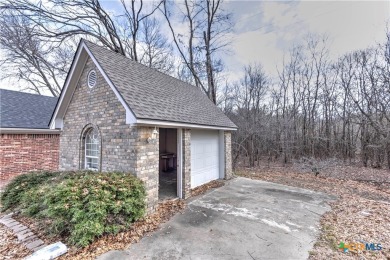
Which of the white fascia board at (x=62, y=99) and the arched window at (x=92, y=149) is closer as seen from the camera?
the white fascia board at (x=62, y=99)

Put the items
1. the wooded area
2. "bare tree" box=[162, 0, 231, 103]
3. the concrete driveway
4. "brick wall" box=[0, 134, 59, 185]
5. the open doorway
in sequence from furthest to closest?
"bare tree" box=[162, 0, 231, 103] → the wooded area → "brick wall" box=[0, 134, 59, 185] → the open doorway → the concrete driveway

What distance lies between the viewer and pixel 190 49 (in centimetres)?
1694

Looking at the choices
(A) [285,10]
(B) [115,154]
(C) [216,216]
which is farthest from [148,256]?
(A) [285,10]

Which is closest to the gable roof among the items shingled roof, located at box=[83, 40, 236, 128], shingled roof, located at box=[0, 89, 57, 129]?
shingled roof, located at box=[83, 40, 236, 128]

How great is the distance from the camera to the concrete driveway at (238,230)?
3.57 metres

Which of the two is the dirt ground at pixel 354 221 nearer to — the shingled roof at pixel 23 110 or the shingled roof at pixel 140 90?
the shingled roof at pixel 140 90

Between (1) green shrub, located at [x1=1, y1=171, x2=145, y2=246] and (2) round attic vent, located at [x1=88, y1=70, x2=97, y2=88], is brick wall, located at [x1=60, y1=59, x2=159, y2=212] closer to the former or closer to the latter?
(2) round attic vent, located at [x1=88, y1=70, x2=97, y2=88]

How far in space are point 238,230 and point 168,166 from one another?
25.5 feet

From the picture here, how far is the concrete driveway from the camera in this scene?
11.7 feet

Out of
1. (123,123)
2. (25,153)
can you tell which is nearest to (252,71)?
(123,123)

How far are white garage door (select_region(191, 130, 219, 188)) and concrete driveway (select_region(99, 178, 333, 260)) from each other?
1.29 metres

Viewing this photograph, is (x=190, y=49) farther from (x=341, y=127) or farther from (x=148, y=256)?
(x=148, y=256)

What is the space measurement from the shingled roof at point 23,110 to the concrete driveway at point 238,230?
10113 millimetres

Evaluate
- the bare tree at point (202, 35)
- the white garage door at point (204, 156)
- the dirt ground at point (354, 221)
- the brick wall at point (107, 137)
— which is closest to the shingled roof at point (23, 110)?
the brick wall at point (107, 137)
